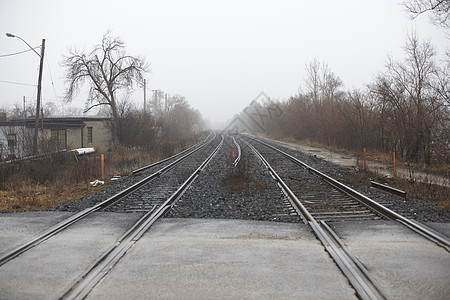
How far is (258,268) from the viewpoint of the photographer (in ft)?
14.1

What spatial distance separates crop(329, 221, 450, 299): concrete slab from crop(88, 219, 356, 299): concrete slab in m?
0.54

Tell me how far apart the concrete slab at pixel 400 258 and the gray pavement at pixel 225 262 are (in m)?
→ 0.01

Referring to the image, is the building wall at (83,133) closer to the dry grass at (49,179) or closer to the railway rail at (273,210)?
the dry grass at (49,179)

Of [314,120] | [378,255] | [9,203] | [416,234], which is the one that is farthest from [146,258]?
[314,120]

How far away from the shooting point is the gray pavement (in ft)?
12.1

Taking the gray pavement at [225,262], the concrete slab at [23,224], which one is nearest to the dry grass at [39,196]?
the concrete slab at [23,224]

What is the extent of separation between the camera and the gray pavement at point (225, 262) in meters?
3.68

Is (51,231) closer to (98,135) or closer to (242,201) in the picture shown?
(242,201)

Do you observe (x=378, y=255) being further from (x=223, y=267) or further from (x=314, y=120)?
(x=314, y=120)

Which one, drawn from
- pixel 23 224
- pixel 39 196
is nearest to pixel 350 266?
pixel 23 224

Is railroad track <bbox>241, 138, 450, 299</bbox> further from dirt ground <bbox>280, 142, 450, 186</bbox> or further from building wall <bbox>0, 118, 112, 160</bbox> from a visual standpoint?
building wall <bbox>0, 118, 112, 160</bbox>

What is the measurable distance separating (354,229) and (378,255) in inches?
50.6

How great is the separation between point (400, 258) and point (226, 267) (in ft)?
7.94

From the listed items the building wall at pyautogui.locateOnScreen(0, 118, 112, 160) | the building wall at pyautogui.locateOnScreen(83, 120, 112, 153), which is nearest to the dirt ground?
the building wall at pyautogui.locateOnScreen(0, 118, 112, 160)
